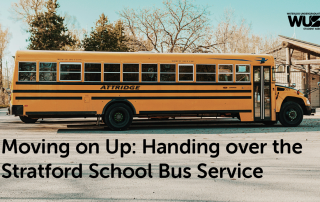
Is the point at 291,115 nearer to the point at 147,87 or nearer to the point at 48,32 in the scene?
the point at 147,87

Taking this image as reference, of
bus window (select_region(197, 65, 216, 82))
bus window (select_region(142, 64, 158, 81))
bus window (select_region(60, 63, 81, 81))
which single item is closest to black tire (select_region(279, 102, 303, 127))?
bus window (select_region(197, 65, 216, 82))

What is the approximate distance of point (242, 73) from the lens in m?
12.5

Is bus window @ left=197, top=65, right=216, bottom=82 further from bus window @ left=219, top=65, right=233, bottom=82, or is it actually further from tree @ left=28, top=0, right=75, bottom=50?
tree @ left=28, top=0, right=75, bottom=50

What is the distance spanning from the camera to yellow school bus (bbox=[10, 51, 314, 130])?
37.5 feet

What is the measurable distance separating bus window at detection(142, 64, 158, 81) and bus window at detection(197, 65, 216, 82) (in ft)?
5.38

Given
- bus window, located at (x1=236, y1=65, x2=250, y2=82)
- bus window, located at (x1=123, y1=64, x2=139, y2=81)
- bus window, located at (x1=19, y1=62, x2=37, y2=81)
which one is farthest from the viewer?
bus window, located at (x1=236, y1=65, x2=250, y2=82)

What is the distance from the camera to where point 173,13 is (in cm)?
2917

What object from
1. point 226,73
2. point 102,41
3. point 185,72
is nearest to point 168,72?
point 185,72

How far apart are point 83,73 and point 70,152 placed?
4782mm

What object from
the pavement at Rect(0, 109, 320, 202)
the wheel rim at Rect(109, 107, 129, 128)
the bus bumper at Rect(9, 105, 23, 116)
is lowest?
the pavement at Rect(0, 109, 320, 202)

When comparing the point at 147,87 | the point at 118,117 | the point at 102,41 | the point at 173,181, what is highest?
the point at 102,41

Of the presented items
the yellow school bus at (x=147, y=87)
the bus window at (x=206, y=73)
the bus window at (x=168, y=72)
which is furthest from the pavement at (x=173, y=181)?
the bus window at (x=206, y=73)

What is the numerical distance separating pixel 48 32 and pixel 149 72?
22.7 meters

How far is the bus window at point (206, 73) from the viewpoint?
12.2 m
